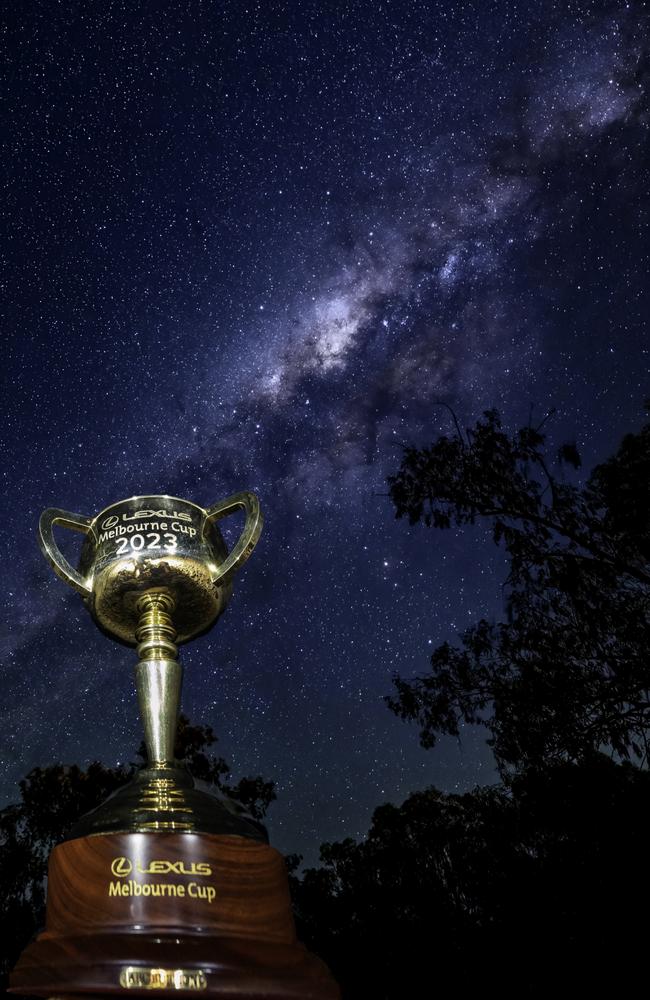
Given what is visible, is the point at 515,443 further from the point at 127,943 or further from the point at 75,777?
the point at 75,777

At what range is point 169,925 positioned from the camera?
2.08 m

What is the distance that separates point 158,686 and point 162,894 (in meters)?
1.00

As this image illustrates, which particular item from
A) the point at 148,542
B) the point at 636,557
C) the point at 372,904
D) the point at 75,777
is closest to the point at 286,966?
the point at 148,542

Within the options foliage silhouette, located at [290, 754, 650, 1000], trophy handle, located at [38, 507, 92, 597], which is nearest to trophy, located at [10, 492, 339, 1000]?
trophy handle, located at [38, 507, 92, 597]

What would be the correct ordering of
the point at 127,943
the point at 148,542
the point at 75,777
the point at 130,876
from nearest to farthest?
the point at 127,943 < the point at 130,876 < the point at 148,542 < the point at 75,777

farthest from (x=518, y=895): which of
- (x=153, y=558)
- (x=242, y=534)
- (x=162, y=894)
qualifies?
(x=162, y=894)

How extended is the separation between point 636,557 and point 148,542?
519cm

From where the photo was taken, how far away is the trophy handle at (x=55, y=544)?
3.39m

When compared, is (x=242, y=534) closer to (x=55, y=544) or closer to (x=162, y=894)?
(x=55, y=544)

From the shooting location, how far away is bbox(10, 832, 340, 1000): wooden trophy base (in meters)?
1.90

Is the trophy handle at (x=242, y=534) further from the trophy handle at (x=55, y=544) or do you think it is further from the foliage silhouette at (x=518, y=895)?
the foliage silhouette at (x=518, y=895)

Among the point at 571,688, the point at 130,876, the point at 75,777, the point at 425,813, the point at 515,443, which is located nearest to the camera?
the point at 130,876

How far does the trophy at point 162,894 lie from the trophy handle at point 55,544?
0.92ft

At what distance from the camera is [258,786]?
34.6 feet
